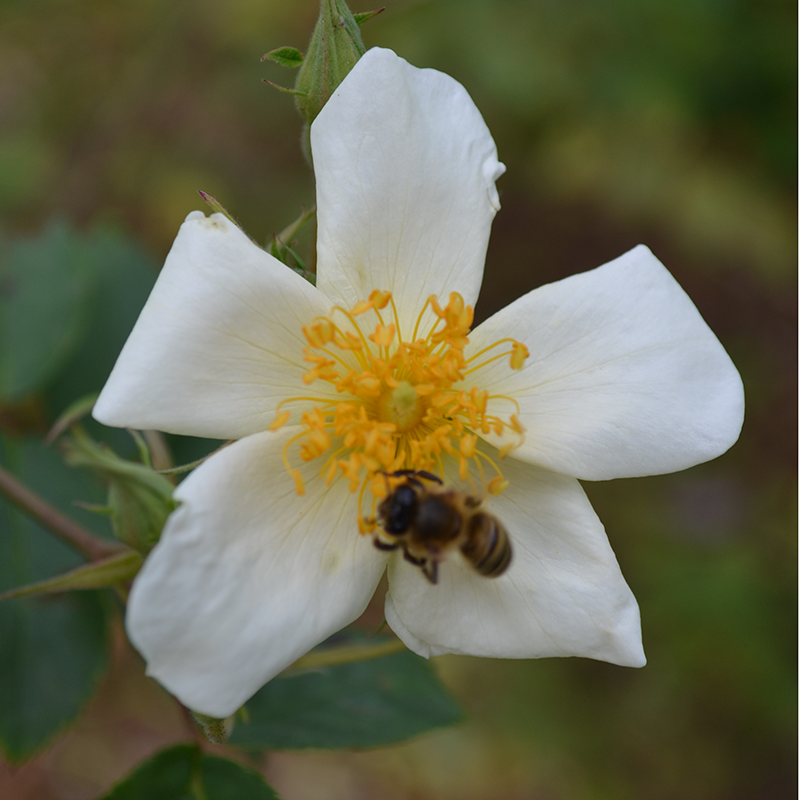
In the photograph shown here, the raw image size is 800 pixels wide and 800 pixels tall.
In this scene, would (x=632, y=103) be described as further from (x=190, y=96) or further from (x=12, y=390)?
(x=12, y=390)

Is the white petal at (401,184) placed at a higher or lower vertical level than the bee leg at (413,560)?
higher

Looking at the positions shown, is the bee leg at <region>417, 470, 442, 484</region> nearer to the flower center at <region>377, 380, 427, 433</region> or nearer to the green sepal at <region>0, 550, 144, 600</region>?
the flower center at <region>377, 380, 427, 433</region>

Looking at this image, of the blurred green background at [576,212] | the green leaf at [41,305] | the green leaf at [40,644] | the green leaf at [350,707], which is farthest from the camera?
the blurred green background at [576,212]

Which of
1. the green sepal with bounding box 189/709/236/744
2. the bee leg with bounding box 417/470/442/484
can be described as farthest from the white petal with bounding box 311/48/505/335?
the green sepal with bounding box 189/709/236/744

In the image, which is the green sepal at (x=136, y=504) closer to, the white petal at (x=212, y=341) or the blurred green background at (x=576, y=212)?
the white petal at (x=212, y=341)

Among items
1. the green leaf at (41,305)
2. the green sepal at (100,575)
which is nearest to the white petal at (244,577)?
the green sepal at (100,575)

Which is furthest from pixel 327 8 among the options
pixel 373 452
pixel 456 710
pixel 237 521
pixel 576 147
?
pixel 576 147
